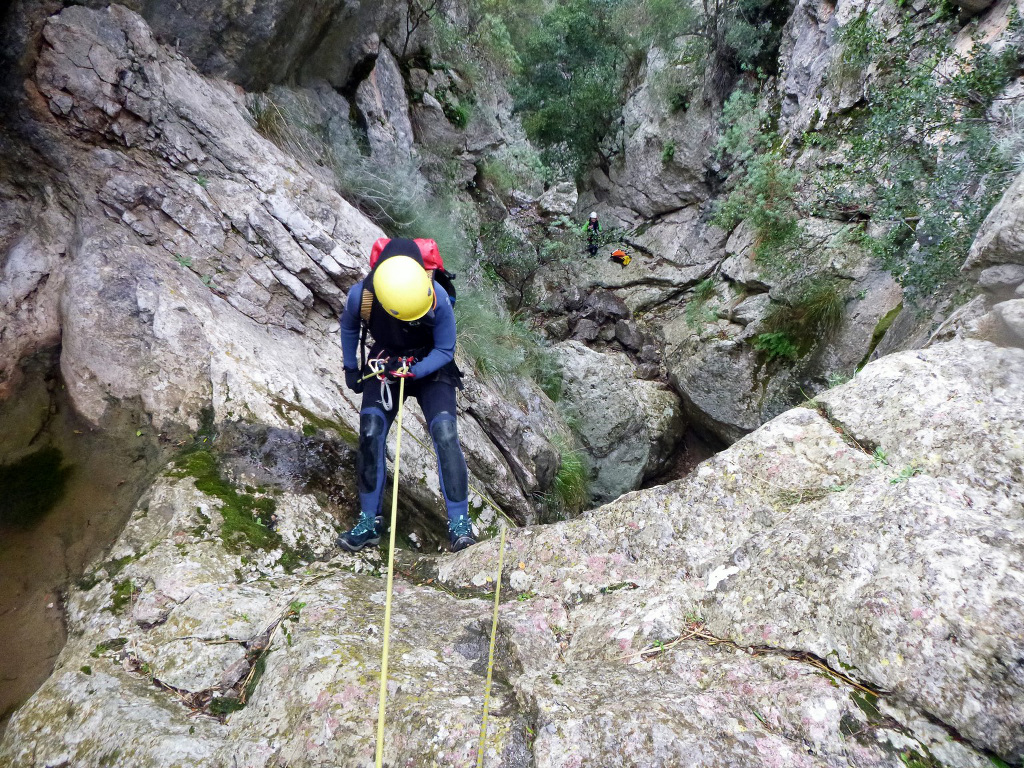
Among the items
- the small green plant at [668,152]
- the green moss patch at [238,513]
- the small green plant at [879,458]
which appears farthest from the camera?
the small green plant at [668,152]

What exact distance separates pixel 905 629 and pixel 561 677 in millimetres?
1418

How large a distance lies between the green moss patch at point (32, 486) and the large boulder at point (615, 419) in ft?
23.5

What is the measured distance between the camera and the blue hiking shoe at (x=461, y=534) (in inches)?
155

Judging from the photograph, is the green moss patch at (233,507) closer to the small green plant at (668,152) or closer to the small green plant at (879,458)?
the small green plant at (879,458)

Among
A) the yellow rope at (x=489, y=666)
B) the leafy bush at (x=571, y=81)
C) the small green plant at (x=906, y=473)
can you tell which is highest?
the leafy bush at (x=571, y=81)

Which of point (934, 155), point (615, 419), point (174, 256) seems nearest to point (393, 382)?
point (174, 256)

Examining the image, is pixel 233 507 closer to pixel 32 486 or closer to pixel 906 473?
pixel 32 486

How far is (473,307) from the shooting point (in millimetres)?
8008

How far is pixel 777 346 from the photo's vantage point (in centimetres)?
898

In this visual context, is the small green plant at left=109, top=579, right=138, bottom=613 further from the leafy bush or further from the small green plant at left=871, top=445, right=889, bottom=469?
the leafy bush

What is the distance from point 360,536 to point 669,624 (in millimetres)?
Result: 2113

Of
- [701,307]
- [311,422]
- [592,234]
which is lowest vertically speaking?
[701,307]

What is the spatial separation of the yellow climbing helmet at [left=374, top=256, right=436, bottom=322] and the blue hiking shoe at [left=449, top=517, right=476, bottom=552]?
1.55 meters

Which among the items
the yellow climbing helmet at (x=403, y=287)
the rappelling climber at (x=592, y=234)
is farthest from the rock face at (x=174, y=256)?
the rappelling climber at (x=592, y=234)
